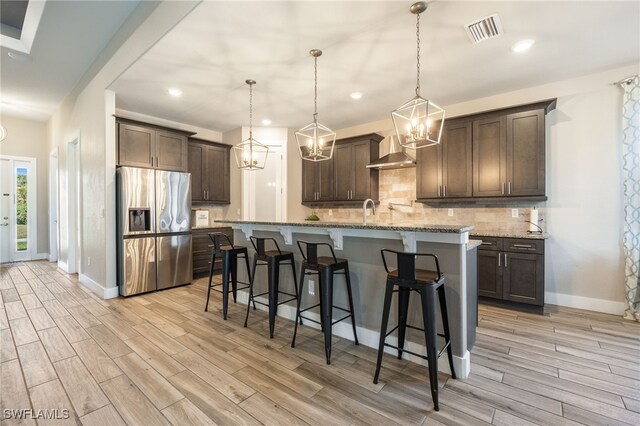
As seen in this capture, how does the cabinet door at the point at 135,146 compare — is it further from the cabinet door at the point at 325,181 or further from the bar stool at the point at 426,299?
the bar stool at the point at 426,299

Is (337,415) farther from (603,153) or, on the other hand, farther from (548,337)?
(603,153)

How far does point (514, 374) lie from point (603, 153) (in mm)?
3031

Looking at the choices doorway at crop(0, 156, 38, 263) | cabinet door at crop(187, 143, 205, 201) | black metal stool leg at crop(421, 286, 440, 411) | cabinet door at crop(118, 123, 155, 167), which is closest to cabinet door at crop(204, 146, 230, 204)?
cabinet door at crop(187, 143, 205, 201)

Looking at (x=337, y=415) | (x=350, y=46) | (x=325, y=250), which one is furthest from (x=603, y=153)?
(x=337, y=415)

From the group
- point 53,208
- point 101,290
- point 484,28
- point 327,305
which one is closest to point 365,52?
point 484,28

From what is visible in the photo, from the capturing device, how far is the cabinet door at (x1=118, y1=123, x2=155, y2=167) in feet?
13.4

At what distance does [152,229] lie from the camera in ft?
13.7

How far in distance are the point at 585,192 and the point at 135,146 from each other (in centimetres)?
607

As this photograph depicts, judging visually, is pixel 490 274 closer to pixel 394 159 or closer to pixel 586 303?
pixel 586 303

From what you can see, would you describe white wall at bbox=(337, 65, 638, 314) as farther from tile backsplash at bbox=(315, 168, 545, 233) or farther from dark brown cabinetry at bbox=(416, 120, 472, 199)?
dark brown cabinetry at bbox=(416, 120, 472, 199)

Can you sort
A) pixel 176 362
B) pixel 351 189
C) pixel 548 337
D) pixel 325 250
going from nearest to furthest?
pixel 176 362 < pixel 548 337 < pixel 325 250 < pixel 351 189

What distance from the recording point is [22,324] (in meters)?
3.02

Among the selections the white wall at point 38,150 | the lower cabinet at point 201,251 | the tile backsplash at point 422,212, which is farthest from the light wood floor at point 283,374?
the white wall at point 38,150

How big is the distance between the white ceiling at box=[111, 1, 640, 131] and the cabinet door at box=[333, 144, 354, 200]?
1.00 meters
